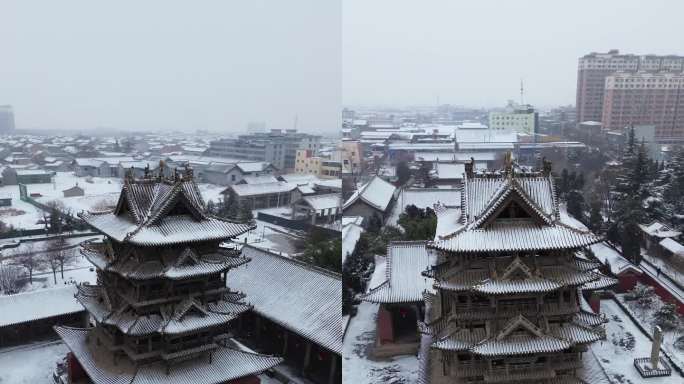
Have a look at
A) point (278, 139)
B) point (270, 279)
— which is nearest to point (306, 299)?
point (270, 279)

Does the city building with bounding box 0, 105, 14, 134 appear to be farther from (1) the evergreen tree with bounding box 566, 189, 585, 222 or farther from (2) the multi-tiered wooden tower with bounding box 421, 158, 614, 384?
(2) the multi-tiered wooden tower with bounding box 421, 158, 614, 384

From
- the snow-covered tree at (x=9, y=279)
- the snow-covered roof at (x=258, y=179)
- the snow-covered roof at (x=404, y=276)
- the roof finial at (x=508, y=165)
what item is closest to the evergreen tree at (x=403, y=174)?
the snow-covered roof at (x=258, y=179)

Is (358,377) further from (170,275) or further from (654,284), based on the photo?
(654,284)

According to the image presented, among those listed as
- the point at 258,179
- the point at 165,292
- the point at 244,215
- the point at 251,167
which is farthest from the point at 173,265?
the point at 251,167

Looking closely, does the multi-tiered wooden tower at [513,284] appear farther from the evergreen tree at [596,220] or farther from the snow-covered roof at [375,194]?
the snow-covered roof at [375,194]

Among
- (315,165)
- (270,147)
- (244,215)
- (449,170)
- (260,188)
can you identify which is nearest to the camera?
(244,215)

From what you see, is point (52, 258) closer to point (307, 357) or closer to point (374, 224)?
point (374, 224)
